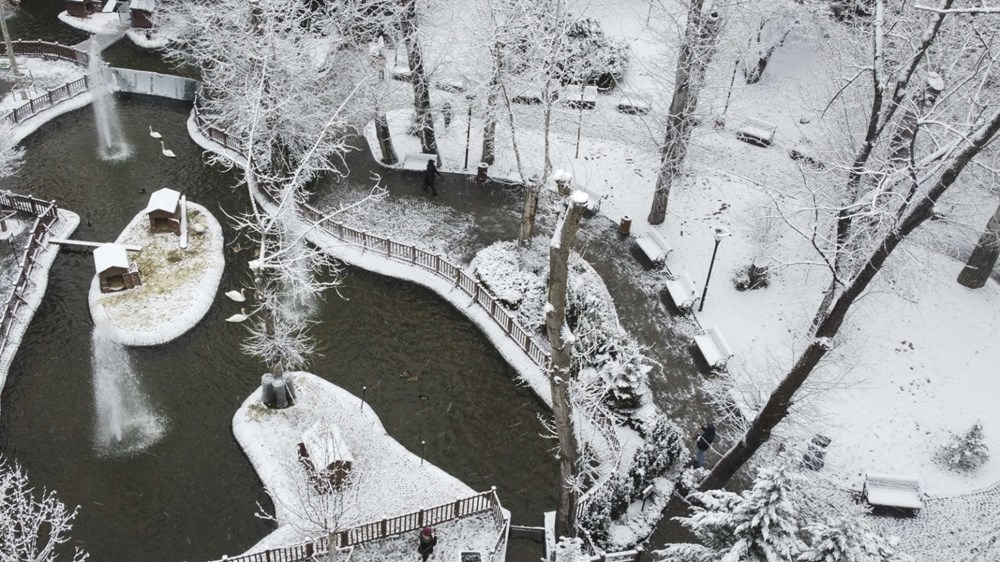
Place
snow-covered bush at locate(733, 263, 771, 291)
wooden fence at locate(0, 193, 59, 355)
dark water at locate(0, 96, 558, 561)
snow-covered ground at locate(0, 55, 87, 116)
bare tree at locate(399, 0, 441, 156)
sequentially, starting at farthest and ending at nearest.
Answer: snow-covered ground at locate(0, 55, 87, 116) < bare tree at locate(399, 0, 441, 156) < snow-covered bush at locate(733, 263, 771, 291) < wooden fence at locate(0, 193, 59, 355) < dark water at locate(0, 96, 558, 561)

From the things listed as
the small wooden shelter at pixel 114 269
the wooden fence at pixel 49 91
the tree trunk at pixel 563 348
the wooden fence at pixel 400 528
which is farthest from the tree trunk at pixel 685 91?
the wooden fence at pixel 49 91

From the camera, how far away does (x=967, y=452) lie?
2075 cm

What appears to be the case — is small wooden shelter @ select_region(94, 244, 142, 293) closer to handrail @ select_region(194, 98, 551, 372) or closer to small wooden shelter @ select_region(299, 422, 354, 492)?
handrail @ select_region(194, 98, 551, 372)

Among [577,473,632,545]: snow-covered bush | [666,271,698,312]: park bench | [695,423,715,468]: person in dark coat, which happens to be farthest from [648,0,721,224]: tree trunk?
[577,473,632,545]: snow-covered bush

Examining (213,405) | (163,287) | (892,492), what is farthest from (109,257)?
(892,492)

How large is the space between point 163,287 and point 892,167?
2155cm

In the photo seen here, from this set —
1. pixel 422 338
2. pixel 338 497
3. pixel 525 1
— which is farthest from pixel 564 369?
pixel 525 1

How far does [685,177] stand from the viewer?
1202 inches

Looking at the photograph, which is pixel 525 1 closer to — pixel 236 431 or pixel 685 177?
pixel 685 177

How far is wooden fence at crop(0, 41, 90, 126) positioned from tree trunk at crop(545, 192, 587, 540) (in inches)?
962

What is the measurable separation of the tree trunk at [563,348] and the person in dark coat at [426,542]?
3017 mm

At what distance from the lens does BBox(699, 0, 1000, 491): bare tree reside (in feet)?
50.8

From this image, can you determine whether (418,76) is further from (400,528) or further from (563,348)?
(400,528)

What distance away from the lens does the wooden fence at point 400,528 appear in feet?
56.2
